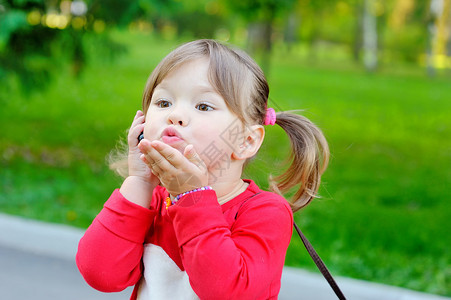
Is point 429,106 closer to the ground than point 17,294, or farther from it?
closer to the ground

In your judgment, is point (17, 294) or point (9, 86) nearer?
point (17, 294)

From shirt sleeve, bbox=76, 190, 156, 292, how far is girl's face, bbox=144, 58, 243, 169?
187 millimetres

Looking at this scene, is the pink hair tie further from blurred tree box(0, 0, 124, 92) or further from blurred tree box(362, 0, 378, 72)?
blurred tree box(362, 0, 378, 72)

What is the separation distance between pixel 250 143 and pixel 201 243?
34 cm

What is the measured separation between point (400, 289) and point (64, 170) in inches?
161

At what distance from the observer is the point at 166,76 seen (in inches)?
54.2

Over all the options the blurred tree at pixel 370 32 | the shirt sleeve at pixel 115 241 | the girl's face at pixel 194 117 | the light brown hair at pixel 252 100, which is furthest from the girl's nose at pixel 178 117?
the blurred tree at pixel 370 32

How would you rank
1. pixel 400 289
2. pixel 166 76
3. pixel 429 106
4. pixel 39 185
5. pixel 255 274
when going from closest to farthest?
pixel 255 274 → pixel 166 76 → pixel 400 289 → pixel 39 185 → pixel 429 106

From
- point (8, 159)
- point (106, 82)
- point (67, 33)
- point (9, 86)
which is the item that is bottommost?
point (106, 82)

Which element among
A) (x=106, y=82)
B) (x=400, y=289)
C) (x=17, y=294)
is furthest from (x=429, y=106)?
(x=17, y=294)

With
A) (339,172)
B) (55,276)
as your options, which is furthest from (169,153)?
(339,172)

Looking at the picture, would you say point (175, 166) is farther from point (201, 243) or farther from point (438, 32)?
point (438, 32)

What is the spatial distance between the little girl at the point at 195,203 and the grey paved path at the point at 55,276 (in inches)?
83.5

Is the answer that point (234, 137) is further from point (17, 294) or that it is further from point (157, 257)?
point (17, 294)
